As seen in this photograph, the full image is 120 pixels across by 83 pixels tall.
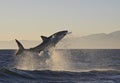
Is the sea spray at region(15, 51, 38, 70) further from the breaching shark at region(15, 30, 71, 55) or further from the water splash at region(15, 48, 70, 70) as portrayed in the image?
the breaching shark at region(15, 30, 71, 55)

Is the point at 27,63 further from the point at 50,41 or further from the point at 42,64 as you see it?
the point at 50,41

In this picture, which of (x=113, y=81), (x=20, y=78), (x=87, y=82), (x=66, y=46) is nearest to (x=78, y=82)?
(x=87, y=82)

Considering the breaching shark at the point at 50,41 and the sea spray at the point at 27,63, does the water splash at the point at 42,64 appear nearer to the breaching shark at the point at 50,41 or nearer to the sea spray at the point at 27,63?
the sea spray at the point at 27,63

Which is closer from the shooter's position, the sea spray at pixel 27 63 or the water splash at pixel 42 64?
the water splash at pixel 42 64

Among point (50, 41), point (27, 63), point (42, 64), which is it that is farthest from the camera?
point (42, 64)

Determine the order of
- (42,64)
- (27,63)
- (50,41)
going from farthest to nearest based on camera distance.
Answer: (42,64) → (27,63) → (50,41)

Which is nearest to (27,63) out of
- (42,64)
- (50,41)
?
(42,64)

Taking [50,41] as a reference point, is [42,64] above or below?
below

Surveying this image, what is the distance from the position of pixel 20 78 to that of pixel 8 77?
155 cm

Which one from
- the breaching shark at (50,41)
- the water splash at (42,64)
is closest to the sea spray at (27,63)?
the water splash at (42,64)

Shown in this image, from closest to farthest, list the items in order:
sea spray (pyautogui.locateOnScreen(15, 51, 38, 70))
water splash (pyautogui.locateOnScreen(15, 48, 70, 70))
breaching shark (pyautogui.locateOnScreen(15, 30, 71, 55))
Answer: breaching shark (pyautogui.locateOnScreen(15, 30, 71, 55)), water splash (pyautogui.locateOnScreen(15, 48, 70, 70)), sea spray (pyautogui.locateOnScreen(15, 51, 38, 70))

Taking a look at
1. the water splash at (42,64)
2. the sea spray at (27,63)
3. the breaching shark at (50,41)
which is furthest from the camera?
the sea spray at (27,63)

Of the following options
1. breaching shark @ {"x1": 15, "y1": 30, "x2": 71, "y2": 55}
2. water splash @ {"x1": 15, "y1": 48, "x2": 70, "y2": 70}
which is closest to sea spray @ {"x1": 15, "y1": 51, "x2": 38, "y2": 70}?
water splash @ {"x1": 15, "y1": 48, "x2": 70, "y2": 70}

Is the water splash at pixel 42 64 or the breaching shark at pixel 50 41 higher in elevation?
the breaching shark at pixel 50 41
